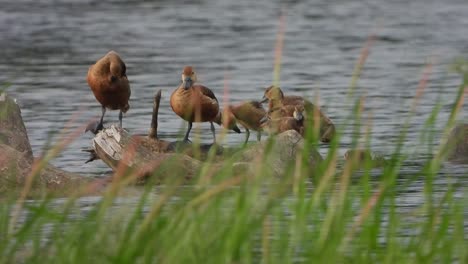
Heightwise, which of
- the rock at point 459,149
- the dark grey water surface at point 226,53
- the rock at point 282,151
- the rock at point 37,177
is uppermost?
the rock at point 282,151

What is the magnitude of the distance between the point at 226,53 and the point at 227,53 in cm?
2

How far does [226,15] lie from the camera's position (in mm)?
34062

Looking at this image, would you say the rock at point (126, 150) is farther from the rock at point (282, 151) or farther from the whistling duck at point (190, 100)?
the rock at point (282, 151)

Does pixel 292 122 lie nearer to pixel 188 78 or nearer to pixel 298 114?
pixel 298 114

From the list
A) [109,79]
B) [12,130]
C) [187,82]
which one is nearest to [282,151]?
[187,82]

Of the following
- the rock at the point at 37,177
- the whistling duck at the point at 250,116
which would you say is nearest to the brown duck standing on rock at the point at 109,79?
the whistling duck at the point at 250,116

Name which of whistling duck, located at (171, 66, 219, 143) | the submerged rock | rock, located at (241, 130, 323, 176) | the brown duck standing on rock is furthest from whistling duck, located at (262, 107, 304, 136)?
the submerged rock

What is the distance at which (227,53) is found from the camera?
27312mm

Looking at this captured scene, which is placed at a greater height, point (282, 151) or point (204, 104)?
point (282, 151)

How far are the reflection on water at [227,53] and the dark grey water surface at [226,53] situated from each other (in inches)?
1.0

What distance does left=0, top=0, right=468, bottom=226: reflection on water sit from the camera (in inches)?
768

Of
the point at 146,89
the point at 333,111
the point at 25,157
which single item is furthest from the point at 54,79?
the point at 25,157

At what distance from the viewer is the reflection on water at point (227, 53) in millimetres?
19516

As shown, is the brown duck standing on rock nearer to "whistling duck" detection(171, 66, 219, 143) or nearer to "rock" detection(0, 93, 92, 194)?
"whistling duck" detection(171, 66, 219, 143)
